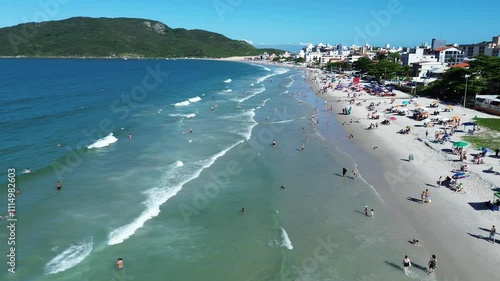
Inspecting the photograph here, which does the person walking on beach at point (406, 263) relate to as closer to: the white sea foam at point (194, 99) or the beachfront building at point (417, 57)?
the white sea foam at point (194, 99)

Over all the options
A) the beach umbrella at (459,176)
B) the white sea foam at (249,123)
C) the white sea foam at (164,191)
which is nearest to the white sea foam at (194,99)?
the white sea foam at (249,123)

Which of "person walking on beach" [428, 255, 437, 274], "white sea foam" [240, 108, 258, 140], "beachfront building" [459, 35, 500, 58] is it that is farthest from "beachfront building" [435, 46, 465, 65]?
"person walking on beach" [428, 255, 437, 274]

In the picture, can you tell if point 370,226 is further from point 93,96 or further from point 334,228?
point 93,96

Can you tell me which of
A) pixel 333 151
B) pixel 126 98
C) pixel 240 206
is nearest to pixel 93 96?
pixel 126 98

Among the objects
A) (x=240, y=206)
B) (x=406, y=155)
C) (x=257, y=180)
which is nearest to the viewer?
(x=240, y=206)

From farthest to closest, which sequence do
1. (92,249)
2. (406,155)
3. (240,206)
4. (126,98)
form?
(126,98), (406,155), (240,206), (92,249)

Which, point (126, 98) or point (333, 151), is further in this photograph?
point (126, 98)

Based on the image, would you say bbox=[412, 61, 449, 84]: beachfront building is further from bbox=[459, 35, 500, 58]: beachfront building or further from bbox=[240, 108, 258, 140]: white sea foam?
bbox=[240, 108, 258, 140]: white sea foam

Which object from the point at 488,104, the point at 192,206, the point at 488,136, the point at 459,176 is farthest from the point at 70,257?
the point at 488,104
